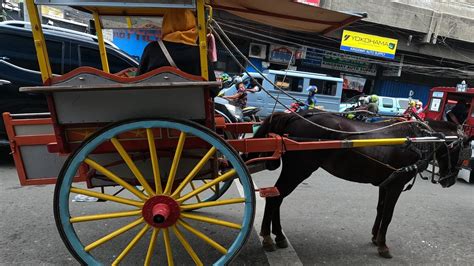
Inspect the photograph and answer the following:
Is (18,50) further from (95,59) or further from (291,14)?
(291,14)

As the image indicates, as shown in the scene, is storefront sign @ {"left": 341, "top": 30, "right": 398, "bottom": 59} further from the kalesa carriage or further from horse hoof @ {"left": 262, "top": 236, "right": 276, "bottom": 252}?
horse hoof @ {"left": 262, "top": 236, "right": 276, "bottom": 252}

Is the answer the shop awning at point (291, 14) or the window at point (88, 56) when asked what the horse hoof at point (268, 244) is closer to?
the shop awning at point (291, 14)

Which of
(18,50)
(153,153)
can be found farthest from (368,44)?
(153,153)

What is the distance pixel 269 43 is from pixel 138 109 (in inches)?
562

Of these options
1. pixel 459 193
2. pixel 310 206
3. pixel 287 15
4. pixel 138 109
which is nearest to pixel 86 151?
pixel 138 109

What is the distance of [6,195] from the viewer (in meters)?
4.20

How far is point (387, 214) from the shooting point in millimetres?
3305

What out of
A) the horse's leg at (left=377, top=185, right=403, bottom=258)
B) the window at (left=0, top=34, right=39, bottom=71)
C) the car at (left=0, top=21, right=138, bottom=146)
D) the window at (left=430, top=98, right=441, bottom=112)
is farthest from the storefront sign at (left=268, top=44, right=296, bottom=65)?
the horse's leg at (left=377, top=185, right=403, bottom=258)

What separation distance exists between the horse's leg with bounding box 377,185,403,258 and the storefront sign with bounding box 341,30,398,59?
12468 mm

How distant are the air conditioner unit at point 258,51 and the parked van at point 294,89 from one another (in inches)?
89.6

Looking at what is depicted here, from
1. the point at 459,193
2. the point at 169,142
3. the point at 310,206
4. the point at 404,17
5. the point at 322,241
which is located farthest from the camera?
the point at 404,17

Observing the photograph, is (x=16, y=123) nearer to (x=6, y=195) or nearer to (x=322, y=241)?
(x=6, y=195)

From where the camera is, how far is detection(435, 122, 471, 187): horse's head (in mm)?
3469

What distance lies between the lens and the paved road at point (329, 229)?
3.14 meters
